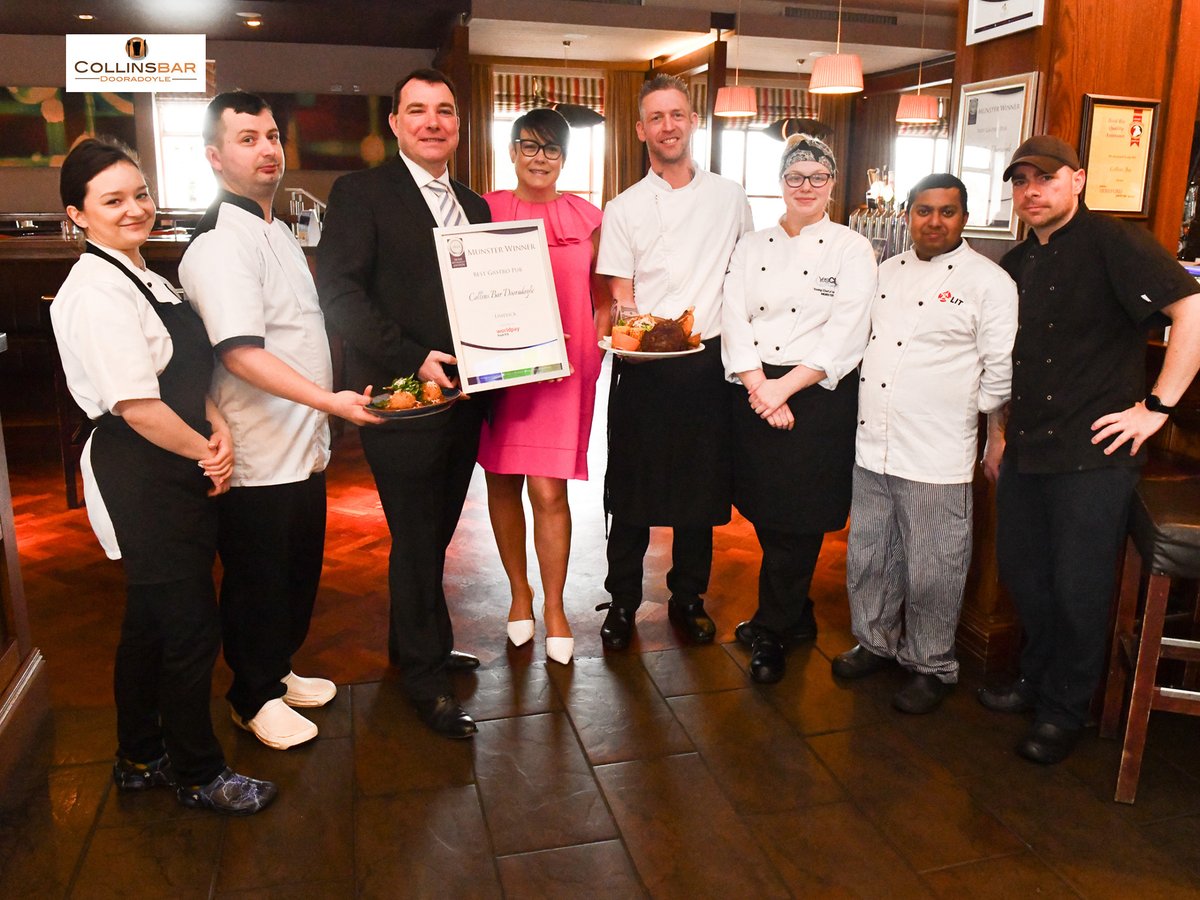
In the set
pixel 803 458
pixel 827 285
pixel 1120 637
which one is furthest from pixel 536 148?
pixel 1120 637

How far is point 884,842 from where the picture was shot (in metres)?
1.98

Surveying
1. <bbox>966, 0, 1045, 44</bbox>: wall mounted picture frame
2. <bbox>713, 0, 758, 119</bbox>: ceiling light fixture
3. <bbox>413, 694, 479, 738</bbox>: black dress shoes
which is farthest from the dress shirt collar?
<bbox>713, 0, 758, 119</bbox>: ceiling light fixture

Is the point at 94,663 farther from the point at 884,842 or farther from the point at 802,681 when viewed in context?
the point at 884,842

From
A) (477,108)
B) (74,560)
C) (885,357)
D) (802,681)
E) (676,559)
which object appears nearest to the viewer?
(885,357)

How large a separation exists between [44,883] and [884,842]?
1.70 meters

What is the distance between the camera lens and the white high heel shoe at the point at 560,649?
9.11 feet

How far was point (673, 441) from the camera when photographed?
2.75 m

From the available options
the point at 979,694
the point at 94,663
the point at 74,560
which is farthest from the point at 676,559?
the point at 74,560

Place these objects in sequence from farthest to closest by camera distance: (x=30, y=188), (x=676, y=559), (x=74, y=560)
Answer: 1. (x=30, y=188)
2. (x=74, y=560)
3. (x=676, y=559)

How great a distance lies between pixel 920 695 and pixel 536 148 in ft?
5.80

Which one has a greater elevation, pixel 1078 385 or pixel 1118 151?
pixel 1118 151

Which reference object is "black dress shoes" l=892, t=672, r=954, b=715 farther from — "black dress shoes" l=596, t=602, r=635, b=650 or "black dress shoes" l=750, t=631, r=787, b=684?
"black dress shoes" l=596, t=602, r=635, b=650

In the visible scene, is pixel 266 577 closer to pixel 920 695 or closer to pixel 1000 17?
pixel 920 695

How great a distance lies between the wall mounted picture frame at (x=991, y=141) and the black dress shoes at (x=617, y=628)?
1.54 meters
